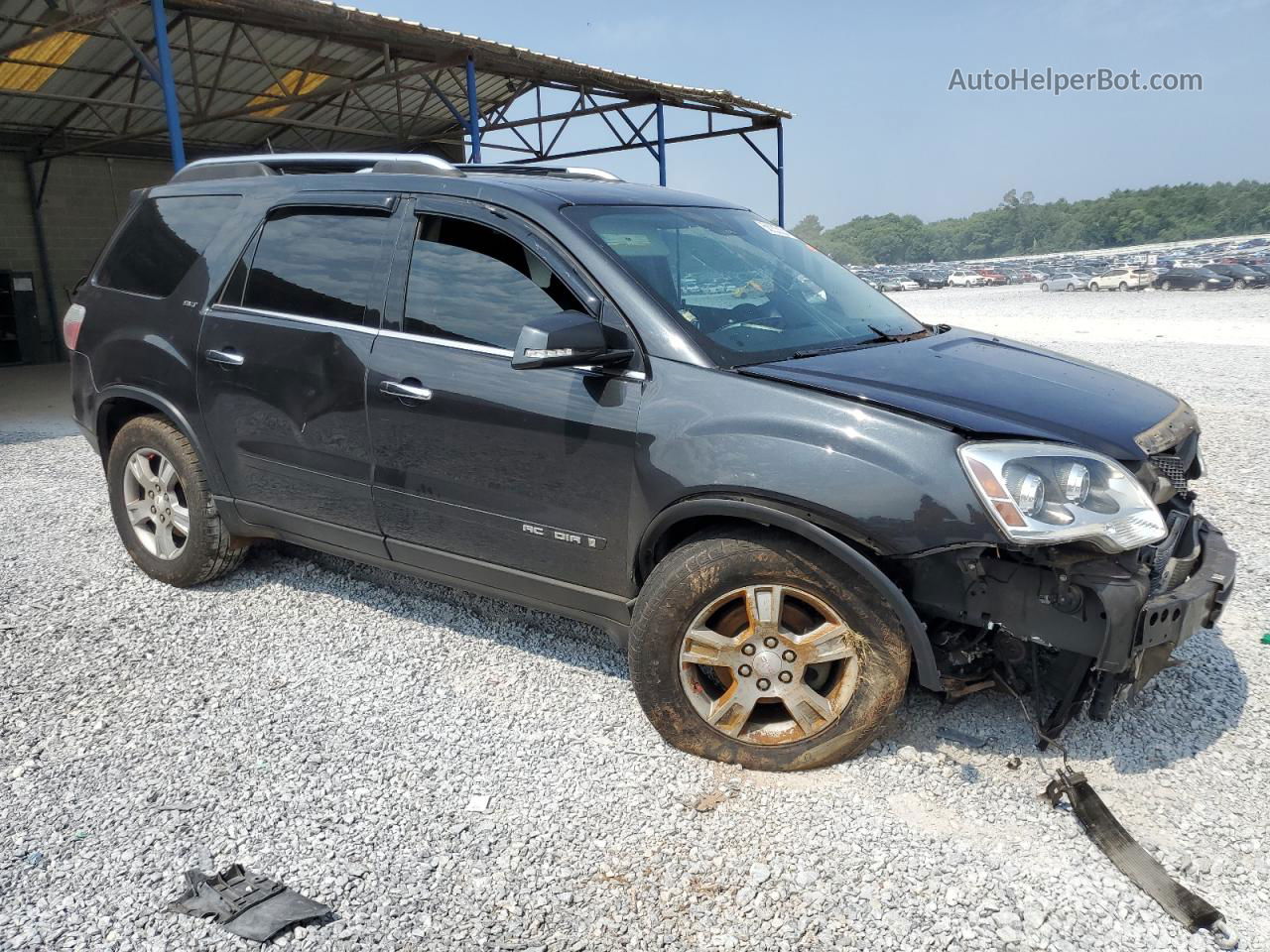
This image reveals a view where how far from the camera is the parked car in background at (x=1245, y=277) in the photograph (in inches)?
1351

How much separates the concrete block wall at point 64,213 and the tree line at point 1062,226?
3265 inches

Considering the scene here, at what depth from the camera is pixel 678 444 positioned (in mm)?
2902

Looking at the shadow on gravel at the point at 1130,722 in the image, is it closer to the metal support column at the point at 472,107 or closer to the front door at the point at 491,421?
the front door at the point at 491,421

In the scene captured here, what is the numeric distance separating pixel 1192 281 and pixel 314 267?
39.3 m

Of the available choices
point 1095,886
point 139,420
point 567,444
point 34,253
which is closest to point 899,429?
point 567,444

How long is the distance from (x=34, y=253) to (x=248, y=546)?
17271 millimetres

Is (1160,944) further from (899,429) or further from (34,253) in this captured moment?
(34,253)

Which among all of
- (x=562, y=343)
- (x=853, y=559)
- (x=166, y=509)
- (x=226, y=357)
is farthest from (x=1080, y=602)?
(x=166, y=509)

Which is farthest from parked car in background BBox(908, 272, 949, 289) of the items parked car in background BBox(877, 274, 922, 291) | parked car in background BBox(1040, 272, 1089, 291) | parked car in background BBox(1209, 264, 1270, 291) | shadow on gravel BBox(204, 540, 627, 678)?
shadow on gravel BBox(204, 540, 627, 678)

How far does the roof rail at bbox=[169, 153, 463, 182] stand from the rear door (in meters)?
0.18

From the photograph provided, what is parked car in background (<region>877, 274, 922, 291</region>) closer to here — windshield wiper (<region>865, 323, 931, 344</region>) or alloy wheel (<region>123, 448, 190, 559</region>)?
windshield wiper (<region>865, 323, 931, 344</region>)

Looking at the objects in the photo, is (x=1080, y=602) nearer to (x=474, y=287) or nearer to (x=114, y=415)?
(x=474, y=287)

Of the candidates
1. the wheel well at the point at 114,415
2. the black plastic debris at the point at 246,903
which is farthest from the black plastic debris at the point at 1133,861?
the wheel well at the point at 114,415

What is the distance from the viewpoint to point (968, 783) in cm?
290
